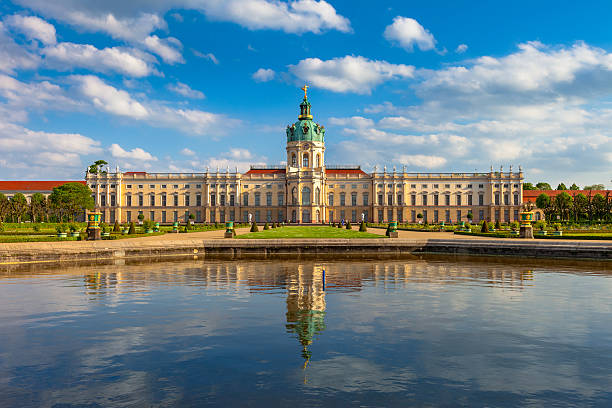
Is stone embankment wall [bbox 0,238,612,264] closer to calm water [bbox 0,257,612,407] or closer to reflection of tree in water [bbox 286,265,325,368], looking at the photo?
calm water [bbox 0,257,612,407]

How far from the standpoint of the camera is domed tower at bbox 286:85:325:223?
345ft

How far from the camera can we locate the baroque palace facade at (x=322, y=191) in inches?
4323

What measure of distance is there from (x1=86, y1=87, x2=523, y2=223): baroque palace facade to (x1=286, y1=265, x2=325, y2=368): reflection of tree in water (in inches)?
3406

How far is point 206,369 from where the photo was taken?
32.0ft

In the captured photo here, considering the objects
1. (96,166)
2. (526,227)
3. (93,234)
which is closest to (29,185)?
(96,166)

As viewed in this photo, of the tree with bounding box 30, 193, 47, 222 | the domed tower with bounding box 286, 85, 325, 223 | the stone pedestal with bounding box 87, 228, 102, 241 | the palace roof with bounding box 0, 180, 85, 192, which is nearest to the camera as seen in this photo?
the stone pedestal with bounding box 87, 228, 102, 241

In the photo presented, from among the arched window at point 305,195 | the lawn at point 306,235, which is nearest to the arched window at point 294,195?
the arched window at point 305,195

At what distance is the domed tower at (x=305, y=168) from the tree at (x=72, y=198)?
4355 centimetres

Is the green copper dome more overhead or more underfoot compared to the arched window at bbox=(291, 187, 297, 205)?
more overhead

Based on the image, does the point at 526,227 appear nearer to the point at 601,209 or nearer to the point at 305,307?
the point at 305,307

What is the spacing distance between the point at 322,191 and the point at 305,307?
92974mm

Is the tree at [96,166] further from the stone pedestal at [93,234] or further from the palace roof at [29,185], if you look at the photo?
the stone pedestal at [93,234]

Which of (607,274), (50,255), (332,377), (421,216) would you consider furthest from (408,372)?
(421,216)

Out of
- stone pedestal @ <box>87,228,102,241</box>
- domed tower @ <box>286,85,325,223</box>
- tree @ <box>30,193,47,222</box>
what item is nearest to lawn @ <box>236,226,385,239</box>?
stone pedestal @ <box>87,228,102,241</box>
